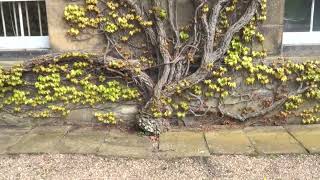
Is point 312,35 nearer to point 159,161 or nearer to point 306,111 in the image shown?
point 306,111

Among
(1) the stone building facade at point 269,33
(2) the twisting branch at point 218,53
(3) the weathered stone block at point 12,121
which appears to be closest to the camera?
→ (2) the twisting branch at point 218,53

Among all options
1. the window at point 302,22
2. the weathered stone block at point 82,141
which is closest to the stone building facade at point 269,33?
the window at point 302,22

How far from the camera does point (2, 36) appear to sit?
5629 mm

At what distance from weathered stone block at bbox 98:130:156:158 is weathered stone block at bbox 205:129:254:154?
0.71 meters

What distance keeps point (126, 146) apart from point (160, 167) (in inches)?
26.2

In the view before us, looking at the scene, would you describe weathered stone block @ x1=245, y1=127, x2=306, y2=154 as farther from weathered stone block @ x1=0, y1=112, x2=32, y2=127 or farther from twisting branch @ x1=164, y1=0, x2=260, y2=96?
weathered stone block @ x1=0, y1=112, x2=32, y2=127

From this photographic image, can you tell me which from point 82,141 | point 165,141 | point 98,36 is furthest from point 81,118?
point 165,141

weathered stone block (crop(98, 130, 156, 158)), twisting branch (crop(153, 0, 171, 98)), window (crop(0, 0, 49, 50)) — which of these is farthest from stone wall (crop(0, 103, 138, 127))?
window (crop(0, 0, 49, 50))

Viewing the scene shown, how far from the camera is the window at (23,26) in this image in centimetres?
550

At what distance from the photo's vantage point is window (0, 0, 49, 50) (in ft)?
18.0

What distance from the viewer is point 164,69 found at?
5.27 meters

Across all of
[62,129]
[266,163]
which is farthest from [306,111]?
[62,129]

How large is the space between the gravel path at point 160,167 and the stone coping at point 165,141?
0.13 m

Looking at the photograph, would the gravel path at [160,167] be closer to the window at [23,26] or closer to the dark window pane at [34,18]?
the window at [23,26]
